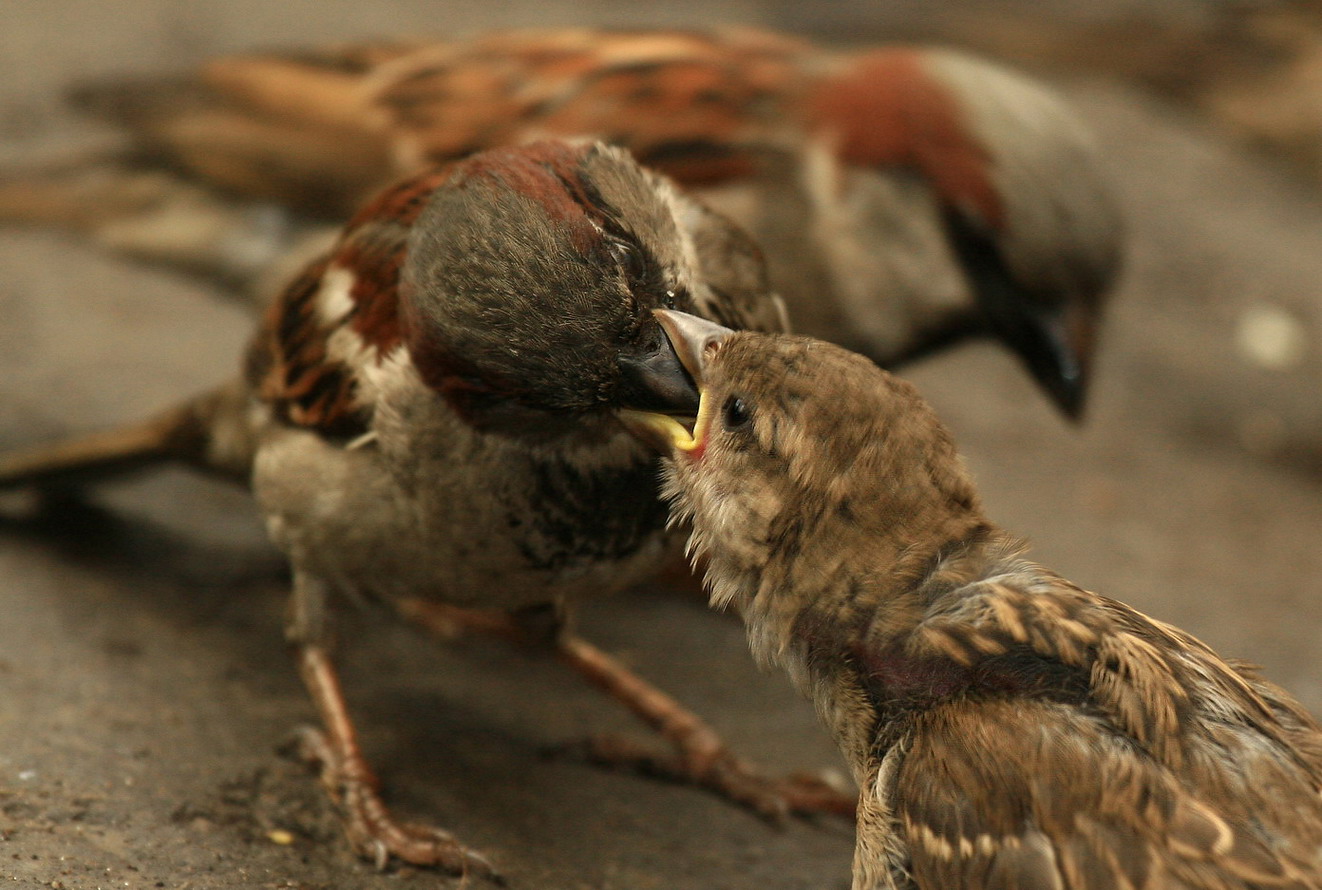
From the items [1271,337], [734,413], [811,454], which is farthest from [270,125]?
[1271,337]

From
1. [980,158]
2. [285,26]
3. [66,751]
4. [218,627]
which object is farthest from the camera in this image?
[285,26]

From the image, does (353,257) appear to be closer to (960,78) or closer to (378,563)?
(378,563)

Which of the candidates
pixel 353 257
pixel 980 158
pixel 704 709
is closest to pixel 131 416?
pixel 353 257

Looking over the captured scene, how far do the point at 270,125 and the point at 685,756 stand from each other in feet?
8.47

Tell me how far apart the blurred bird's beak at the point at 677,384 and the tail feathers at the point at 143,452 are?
59.3 inches

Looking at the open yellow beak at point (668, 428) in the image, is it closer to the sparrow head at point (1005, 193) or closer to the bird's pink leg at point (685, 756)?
the bird's pink leg at point (685, 756)

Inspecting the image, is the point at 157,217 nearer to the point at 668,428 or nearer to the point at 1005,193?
the point at 1005,193

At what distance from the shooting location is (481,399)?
279 cm

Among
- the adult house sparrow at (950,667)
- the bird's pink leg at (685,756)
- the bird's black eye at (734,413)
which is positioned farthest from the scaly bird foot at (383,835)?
the bird's black eye at (734,413)

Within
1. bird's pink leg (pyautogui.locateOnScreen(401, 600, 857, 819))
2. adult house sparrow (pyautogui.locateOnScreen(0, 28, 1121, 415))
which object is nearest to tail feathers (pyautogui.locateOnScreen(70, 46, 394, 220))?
adult house sparrow (pyautogui.locateOnScreen(0, 28, 1121, 415))

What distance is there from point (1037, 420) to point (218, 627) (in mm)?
3669

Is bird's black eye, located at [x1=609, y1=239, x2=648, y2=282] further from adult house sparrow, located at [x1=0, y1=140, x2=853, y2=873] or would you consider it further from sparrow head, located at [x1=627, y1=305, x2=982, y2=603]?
sparrow head, located at [x1=627, y1=305, x2=982, y2=603]

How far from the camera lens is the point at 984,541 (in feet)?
8.30

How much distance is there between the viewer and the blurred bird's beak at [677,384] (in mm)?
2631
